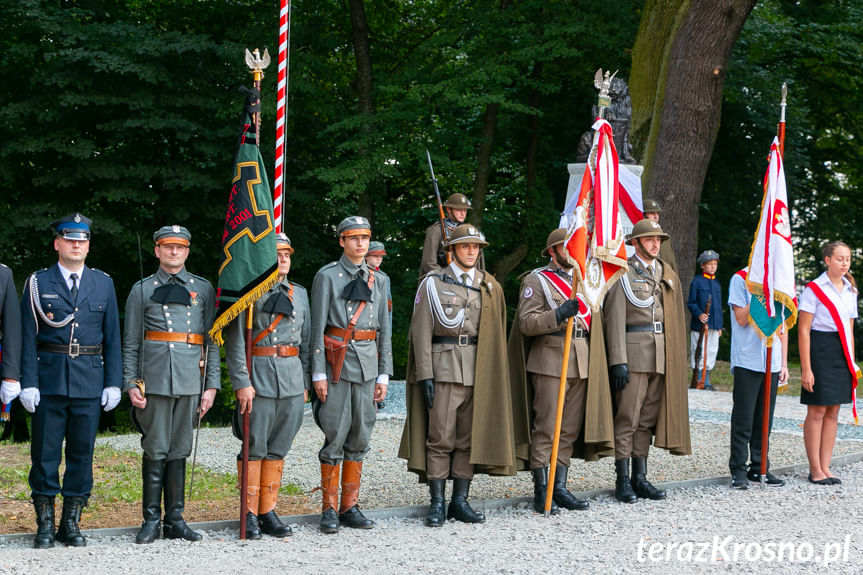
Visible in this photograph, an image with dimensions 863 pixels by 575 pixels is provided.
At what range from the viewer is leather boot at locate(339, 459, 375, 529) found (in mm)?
6352

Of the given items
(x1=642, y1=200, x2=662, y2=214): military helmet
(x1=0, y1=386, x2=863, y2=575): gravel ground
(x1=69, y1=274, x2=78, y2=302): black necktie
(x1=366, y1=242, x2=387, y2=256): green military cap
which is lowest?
(x1=0, y1=386, x2=863, y2=575): gravel ground

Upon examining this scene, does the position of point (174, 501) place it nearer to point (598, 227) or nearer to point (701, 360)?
point (598, 227)

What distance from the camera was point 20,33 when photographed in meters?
16.4

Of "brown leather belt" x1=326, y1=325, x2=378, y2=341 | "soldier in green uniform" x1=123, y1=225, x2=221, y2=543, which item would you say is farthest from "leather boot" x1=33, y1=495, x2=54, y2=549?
"brown leather belt" x1=326, y1=325, x2=378, y2=341

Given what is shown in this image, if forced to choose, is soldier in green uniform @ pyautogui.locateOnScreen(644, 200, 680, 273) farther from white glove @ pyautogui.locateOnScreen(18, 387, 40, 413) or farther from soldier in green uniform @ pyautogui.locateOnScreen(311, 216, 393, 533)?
white glove @ pyautogui.locateOnScreen(18, 387, 40, 413)

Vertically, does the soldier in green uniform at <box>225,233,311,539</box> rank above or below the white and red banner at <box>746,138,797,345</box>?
below

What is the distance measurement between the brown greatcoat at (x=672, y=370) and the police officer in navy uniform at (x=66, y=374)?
12.0ft

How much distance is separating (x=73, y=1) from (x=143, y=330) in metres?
13.1

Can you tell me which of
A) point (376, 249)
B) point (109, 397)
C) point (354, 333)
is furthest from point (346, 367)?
point (376, 249)

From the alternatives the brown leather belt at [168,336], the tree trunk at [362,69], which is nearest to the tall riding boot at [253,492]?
the brown leather belt at [168,336]

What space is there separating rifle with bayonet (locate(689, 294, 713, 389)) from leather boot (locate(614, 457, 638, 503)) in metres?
7.73

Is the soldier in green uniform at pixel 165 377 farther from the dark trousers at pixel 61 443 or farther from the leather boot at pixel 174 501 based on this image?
the dark trousers at pixel 61 443

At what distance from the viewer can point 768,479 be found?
7863mm

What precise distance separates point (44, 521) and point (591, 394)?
3772 mm
